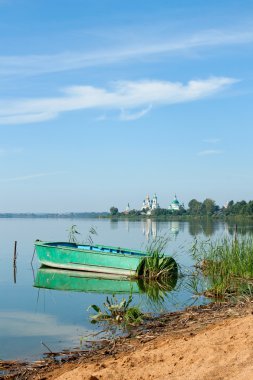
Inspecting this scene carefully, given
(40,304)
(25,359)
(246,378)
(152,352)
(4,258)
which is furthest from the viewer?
(4,258)

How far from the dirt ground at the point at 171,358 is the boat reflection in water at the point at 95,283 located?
781cm

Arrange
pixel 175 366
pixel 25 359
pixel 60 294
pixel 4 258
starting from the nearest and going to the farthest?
pixel 175 366 < pixel 25 359 < pixel 60 294 < pixel 4 258

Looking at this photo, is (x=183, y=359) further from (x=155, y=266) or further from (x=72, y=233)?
(x=72, y=233)

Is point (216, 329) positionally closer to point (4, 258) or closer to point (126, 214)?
point (4, 258)

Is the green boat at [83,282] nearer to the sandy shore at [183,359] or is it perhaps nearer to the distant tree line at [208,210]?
the sandy shore at [183,359]

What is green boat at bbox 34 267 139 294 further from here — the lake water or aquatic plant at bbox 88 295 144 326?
aquatic plant at bbox 88 295 144 326

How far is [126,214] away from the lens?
511ft

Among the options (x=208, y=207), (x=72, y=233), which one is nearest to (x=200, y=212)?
(x=208, y=207)

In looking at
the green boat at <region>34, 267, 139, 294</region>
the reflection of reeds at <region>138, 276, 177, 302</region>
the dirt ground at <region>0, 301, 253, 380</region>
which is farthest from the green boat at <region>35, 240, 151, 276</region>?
the dirt ground at <region>0, 301, 253, 380</region>

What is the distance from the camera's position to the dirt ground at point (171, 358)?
5.95 metres

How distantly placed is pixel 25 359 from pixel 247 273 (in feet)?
24.9

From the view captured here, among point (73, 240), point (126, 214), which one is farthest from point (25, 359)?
point (126, 214)

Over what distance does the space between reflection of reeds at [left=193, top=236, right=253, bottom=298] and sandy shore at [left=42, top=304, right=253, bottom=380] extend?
18.0ft

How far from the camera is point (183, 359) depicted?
6441 millimetres
